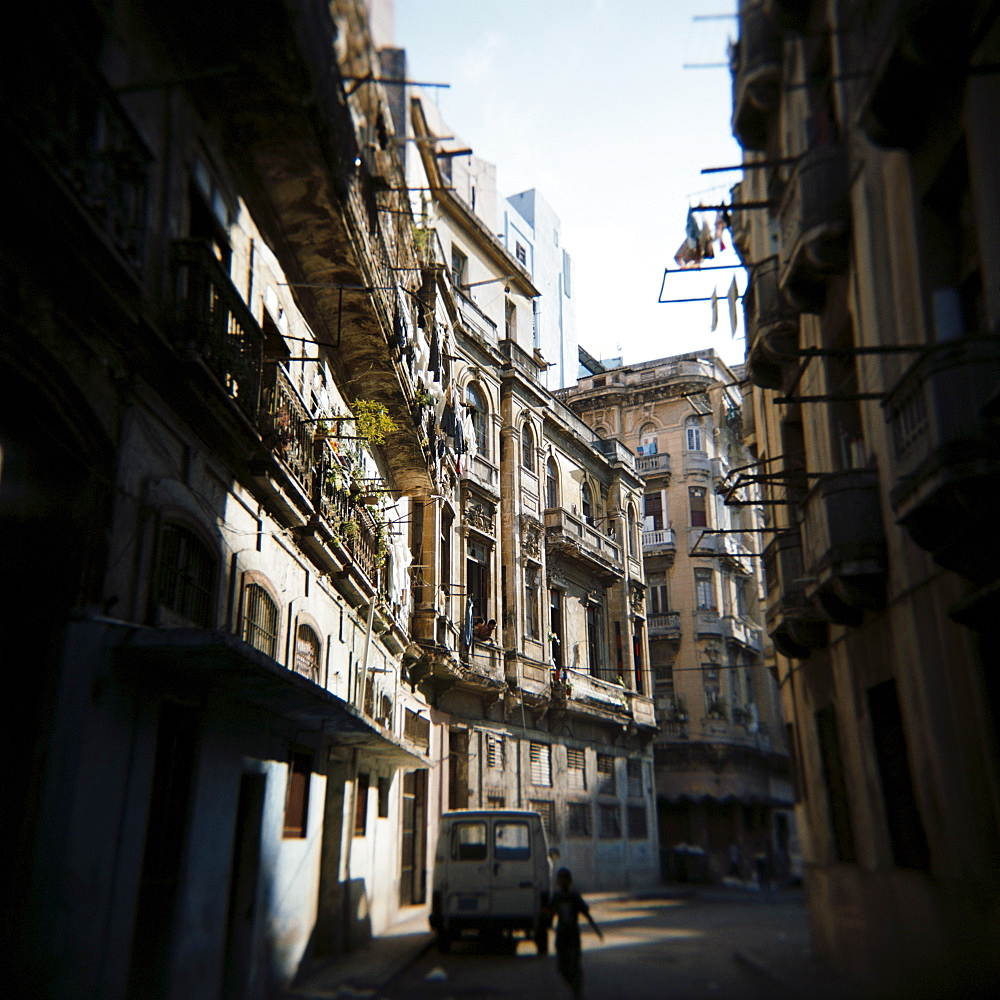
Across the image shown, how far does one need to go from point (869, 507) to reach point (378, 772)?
11.6 meters

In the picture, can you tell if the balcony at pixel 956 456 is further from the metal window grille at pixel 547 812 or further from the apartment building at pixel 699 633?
the apartment building at pixel 699 633

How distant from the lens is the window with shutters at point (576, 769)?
2995 cm

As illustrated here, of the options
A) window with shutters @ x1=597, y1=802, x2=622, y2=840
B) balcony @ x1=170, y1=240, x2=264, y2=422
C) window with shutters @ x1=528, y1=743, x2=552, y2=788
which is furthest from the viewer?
window with shutters @ x1=597, y1=802, x2=622, y2=840

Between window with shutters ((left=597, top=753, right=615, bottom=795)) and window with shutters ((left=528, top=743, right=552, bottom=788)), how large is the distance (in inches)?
141

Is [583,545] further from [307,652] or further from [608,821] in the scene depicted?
[307,652]

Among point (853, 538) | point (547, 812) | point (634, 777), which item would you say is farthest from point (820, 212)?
point (634, 777)

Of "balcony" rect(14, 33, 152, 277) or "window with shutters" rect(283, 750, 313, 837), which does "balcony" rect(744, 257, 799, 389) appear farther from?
"balcony" rect(14, 33, 152, 277)

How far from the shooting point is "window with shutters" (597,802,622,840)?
102 ft

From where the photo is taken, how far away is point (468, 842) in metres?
16.3

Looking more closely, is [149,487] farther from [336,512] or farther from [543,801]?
[543,801]

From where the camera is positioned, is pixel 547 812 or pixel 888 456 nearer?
pixel 888 456

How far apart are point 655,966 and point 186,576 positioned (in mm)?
8619

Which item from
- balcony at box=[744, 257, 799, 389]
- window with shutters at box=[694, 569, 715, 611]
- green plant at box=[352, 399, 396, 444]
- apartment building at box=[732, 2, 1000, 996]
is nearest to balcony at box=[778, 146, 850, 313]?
apartment building at box=[732, 2, 1000, 996]

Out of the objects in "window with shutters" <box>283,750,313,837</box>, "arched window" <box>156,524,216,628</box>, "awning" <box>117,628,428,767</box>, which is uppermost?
"arched window" <box>156,524,216,628</box>
